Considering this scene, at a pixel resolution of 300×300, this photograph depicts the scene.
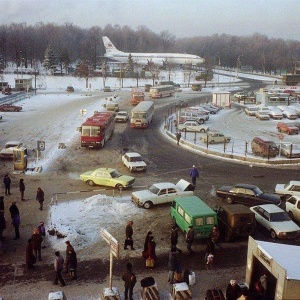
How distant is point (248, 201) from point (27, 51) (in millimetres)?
126515

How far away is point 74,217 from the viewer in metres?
20.3

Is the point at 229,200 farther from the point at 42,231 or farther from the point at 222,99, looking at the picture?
the point at 222,99

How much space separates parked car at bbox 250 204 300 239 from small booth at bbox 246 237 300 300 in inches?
191

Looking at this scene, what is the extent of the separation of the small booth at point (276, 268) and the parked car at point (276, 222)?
485 cm

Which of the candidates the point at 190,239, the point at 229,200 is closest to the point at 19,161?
the point at 229,200

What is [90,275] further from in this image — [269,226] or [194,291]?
[269,226]

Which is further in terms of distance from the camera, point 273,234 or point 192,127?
point 192,127

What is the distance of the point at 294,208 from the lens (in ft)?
68.1

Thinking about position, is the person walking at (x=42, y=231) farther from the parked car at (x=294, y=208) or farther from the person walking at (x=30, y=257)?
the parked car at (x=294, y=208)

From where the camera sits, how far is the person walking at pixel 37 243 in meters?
15.6

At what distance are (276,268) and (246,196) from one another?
10599 millimetres

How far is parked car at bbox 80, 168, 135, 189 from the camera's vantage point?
25.0 m

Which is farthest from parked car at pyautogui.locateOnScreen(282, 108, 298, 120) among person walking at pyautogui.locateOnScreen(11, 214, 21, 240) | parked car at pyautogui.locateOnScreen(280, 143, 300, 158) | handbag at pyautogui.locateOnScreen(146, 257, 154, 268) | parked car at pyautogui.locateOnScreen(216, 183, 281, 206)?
person walking at pyautogui.locateOnScreen(11, 214, 21, 240)

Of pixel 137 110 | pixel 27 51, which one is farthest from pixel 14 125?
pixel 27 51
